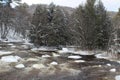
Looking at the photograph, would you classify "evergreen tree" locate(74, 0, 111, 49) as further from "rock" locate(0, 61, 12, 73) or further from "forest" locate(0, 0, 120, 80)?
"rock" locate(0, 61, 12, 73)

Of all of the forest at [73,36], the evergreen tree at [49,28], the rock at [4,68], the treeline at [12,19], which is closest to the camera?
the rock at [4,68]

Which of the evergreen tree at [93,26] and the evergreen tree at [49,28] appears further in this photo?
the evergreen tree at [49,28]

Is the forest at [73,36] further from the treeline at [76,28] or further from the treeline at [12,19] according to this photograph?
the treeline at [12,19]

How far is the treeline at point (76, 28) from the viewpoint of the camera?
30328 mm

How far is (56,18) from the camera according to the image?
34688mm

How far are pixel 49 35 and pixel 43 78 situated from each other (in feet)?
68.2

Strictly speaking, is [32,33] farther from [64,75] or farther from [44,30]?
[64,75]

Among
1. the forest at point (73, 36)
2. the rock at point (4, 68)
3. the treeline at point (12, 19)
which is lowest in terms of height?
the rock at point (4, 68)

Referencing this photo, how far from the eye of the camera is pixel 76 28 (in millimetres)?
31547

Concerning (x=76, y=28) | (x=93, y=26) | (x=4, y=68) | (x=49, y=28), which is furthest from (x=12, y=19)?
(x=4, y=68)

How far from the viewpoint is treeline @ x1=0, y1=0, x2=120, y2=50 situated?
3033 cm

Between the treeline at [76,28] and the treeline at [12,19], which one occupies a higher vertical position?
the treeline at [12,19]

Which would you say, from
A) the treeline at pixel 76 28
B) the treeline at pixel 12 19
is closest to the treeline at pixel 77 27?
the treeline at pixel 76 28

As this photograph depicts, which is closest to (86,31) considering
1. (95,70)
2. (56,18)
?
(56,18)
